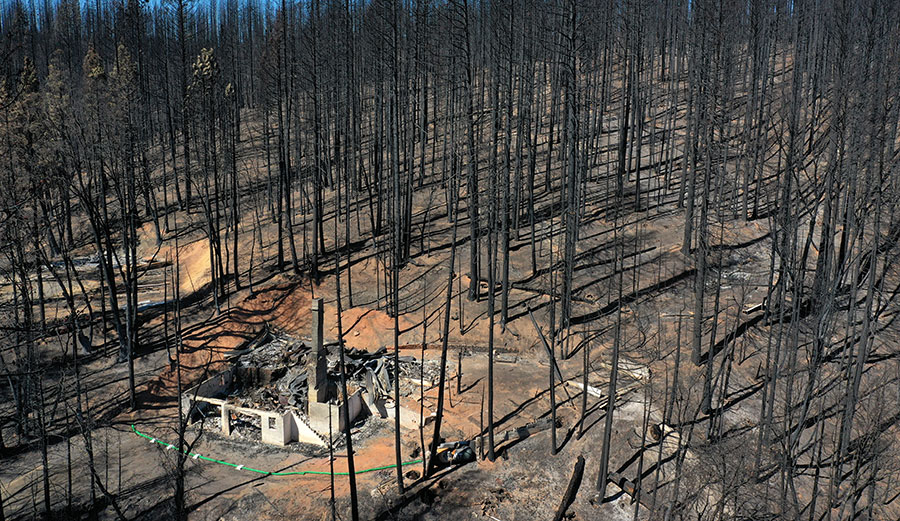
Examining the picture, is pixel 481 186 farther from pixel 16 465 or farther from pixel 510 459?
pixel 16 465

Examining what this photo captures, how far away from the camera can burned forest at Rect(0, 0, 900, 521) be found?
16859 mm

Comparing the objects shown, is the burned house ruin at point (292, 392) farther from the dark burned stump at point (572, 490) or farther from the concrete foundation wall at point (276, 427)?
the dark burned stump at point (572, 490)

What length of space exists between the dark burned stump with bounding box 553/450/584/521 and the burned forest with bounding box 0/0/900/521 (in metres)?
0.06

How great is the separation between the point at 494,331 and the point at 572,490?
31.0ft

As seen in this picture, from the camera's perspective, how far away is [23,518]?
664 inches

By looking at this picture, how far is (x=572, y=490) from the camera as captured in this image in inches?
656

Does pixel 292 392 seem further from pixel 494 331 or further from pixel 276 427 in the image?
pixel 494 331

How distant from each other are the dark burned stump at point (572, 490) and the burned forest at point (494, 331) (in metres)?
0.06

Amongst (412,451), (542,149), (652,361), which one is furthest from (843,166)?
(542,149)

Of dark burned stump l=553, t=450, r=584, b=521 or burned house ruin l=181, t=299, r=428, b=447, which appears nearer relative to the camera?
dark burned stump l=553, t=450, r=584, b=521

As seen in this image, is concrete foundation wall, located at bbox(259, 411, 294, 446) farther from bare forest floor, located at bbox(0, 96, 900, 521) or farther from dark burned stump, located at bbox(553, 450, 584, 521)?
dark burned stump, located at bbox(553, 450, 584, 521)

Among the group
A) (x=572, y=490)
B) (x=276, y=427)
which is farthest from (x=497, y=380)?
(x=276, y=427)

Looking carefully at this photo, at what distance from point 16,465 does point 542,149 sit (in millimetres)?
30461

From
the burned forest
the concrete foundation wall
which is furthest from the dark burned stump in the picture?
the concrete foundation wall
